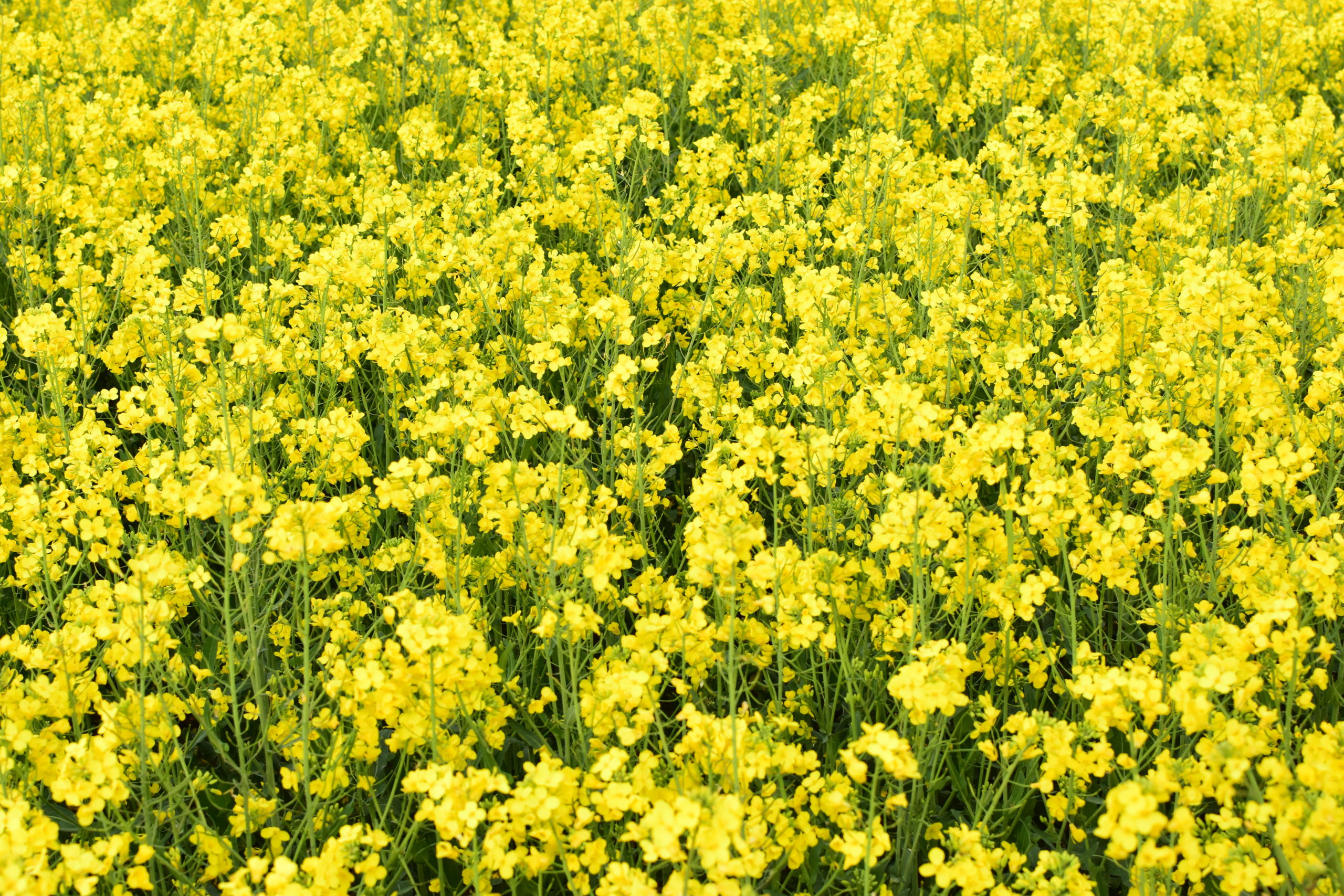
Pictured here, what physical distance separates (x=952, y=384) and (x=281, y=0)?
5052 millimetres

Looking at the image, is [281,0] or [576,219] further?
[281,0]

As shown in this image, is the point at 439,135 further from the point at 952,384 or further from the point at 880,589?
the point at 880,589

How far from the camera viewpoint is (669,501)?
4121 millimetres

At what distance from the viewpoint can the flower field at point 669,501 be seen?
Answer: 2539mm

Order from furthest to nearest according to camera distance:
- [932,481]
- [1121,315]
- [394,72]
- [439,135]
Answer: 1. [394,72]
2. [439,135]
3. [1121,315]
4. [932,481]

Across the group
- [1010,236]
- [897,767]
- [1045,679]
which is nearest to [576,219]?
[1010,236]

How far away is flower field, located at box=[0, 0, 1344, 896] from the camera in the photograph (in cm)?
254

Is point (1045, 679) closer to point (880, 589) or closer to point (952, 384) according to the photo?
point (880, 589)

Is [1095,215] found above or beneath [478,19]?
beneath

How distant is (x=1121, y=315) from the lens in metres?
4.07

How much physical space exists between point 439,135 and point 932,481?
4.11 metres

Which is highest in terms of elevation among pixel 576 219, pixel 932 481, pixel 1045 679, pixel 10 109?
pixel 10 109

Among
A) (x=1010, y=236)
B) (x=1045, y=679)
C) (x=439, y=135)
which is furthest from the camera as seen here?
(x=439, y=135)

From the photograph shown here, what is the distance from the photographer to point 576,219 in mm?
5184
